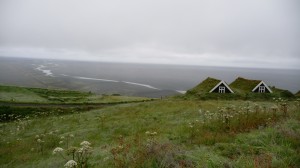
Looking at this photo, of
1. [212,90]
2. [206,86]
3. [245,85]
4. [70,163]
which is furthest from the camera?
[245,85]

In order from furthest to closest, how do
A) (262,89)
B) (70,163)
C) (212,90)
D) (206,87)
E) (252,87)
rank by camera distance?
(206,87) < (252,87) < (262,89) < (212,90) < (70,163)

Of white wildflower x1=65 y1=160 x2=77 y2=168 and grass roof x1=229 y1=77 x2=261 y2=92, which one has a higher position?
white wildflower x1=65 y1=160 x2=77 y2=168

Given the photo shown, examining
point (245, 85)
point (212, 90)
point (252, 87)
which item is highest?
point (245, 85)

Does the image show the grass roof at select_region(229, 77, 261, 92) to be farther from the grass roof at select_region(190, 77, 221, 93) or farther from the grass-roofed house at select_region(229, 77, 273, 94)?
→ the grass roof at select_region(190, 77, 221, 93)

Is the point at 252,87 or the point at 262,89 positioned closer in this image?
the point at 262,89

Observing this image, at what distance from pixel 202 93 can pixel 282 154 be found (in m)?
41.4

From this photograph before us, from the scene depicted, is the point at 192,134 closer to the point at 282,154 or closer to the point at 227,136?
Answer: the point at 227,136

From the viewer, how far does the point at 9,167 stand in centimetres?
1095

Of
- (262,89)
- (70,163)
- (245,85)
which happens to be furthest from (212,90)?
(70,163)

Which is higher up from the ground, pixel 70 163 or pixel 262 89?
pixel 70 163

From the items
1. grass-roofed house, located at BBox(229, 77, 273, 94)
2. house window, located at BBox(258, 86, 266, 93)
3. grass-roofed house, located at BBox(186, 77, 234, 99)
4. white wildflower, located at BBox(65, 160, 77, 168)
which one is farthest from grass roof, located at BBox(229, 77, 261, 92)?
white wildflower, located at BBox(65, 160, 77, 168)

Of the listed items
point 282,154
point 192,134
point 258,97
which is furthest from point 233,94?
point 282,154

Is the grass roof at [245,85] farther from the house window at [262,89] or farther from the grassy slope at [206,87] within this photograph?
Result: the grassy slope at [206,87]

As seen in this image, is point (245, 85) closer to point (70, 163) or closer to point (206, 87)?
point (206, 87)
